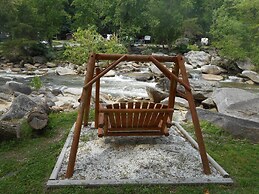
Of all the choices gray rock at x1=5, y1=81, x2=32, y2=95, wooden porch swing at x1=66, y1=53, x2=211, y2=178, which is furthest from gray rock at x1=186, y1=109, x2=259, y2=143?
gray rock at x1=5, y1=81, x2=32, y2=95

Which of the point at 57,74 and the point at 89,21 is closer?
the point at 57,74

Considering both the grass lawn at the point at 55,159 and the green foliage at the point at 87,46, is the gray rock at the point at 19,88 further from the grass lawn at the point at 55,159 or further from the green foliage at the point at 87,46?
the green foliage at the point at 87,46

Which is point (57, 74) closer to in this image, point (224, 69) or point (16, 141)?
point (224, 69)

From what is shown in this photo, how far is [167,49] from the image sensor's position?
35844 mm

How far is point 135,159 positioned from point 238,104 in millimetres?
4167

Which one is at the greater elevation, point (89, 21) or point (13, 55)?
point (89, 21)

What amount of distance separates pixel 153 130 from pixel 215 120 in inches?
88.7

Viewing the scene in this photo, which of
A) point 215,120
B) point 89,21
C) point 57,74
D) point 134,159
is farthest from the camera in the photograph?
point 89,21

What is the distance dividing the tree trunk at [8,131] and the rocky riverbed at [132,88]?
1.53 m

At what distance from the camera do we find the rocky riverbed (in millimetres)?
7672

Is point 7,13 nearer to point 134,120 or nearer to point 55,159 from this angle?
point 55,159

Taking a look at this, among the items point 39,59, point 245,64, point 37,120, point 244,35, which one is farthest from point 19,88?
point 245,64

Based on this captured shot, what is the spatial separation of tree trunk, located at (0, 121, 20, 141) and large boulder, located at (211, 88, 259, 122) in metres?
4.87

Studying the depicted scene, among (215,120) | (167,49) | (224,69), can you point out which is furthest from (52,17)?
(215,120)
